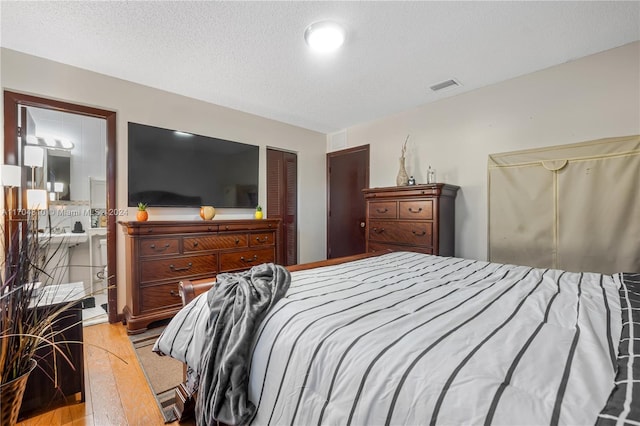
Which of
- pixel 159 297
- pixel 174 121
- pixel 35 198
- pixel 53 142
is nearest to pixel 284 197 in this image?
pixel 174 121

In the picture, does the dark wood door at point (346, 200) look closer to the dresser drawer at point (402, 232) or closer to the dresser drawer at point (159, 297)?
the dresser drawer at point (402, 232)

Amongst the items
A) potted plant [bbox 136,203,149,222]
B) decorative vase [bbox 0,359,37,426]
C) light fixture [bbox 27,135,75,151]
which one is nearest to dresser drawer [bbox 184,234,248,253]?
potted plant [bbox 136,203,149,222]

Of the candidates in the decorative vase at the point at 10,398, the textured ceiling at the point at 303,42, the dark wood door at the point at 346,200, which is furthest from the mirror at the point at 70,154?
the decorative vase at the point at 10,398

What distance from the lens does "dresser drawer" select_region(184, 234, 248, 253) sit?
9.45ft

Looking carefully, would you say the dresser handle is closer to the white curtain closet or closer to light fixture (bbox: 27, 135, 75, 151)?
light fixture (bbox: 27, 135, 75, 151)

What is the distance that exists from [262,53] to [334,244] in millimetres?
3080

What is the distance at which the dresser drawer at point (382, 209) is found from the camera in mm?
3306

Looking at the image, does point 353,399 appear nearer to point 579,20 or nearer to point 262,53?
point 262,53

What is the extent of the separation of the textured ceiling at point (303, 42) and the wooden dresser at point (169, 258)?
150 cm

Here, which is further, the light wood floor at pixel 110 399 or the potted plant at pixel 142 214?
the potted plant at pixel 142 214

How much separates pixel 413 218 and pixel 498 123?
4.42 ft

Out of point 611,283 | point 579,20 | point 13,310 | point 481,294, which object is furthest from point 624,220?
point 13,310

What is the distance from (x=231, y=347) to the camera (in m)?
1.00

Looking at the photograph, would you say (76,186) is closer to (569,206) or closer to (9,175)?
(9,175)
